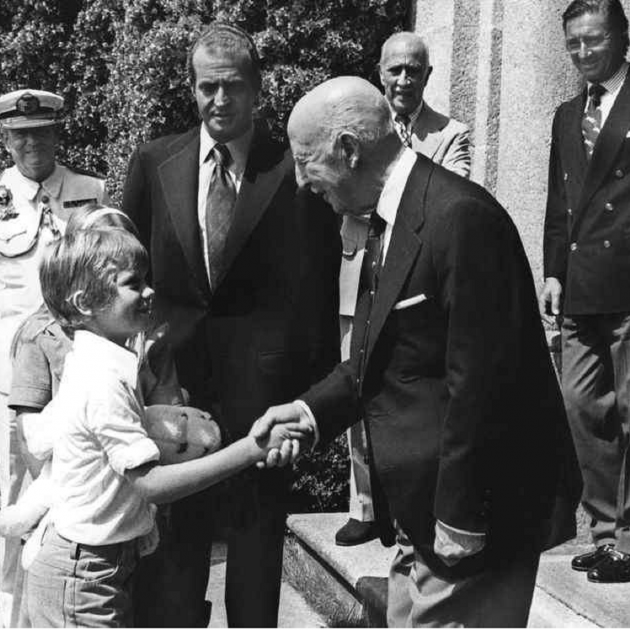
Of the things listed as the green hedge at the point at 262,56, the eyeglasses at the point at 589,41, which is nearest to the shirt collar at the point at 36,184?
the green hedge at the point at 262,56

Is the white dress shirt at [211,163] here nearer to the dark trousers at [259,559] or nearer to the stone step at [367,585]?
the dark trousers at [259,559]

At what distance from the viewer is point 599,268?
Result: 486 cm

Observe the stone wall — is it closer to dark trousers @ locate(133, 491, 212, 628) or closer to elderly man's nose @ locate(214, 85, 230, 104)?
elderly man's nose @ locate(214, 85, 230, 104)

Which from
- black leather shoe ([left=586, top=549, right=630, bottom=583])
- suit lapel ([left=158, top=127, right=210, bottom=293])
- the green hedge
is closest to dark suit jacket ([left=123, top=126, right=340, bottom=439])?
suit lapel ([left=158, top=127, right=210, bottom=293])

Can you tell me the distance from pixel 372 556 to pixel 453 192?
8.69 feet

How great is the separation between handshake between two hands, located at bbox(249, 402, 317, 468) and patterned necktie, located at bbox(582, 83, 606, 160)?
6.13 feet

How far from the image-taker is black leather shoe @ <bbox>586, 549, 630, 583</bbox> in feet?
15.4

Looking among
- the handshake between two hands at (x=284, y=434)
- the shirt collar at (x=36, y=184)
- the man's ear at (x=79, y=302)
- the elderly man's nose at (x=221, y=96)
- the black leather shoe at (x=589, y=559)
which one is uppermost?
the elderly man's nose at (x=221, y=96)

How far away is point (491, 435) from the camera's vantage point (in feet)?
10.1

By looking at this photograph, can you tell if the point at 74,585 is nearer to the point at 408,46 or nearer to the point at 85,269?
the point at 85,269

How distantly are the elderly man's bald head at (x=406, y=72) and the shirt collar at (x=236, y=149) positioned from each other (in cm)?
127

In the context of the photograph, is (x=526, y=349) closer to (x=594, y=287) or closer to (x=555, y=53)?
(x=594, y=287)

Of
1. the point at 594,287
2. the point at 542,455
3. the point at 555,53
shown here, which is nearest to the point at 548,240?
the point at 594,287

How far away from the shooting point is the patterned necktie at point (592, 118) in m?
5.00
